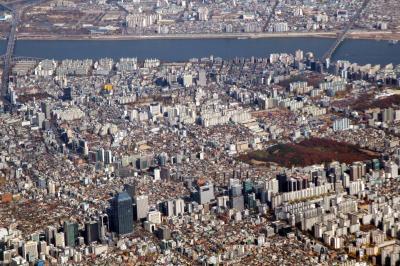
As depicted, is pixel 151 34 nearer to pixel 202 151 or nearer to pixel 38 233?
pixel 202 151

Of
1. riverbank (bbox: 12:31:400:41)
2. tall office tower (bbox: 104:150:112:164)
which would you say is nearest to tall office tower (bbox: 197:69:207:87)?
tall office tower (bbox: 104:150:112:164)

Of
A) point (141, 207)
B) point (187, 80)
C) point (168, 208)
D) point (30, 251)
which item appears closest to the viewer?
point (30, 251)

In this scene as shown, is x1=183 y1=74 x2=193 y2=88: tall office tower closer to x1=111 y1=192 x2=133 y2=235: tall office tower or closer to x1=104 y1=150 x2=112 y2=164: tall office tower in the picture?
x1=104 y1=150 x2=112 y2=164: tall office tower

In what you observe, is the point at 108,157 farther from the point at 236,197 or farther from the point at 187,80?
the point at 187,80

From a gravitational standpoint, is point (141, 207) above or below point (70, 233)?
→ above

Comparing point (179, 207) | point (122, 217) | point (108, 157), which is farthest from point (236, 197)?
point (108, 157)

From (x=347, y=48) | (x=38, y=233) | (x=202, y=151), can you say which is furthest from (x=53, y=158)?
(x=347, y=48)
